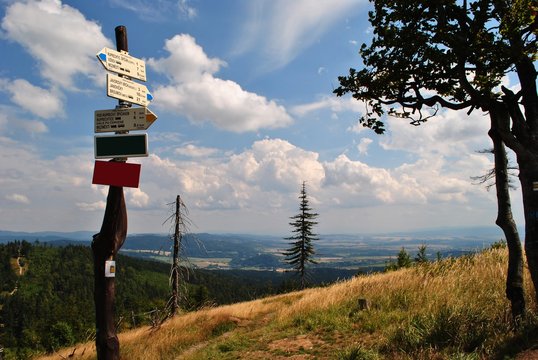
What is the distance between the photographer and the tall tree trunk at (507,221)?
6398 millimetres

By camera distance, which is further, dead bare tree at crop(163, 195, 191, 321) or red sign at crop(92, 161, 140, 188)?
dead bare tree at crop(163, 195, 191, 321)

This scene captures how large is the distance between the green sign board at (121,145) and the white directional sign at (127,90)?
58 cm

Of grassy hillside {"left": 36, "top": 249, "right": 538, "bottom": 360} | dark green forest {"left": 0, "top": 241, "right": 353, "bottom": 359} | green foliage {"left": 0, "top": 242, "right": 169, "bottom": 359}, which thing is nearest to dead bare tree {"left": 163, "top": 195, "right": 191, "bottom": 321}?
grassy hillside {"left": 36, "top": 249, "right": 538, "bottom": 360}

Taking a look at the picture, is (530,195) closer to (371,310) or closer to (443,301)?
(443,301)

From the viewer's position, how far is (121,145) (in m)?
5.44

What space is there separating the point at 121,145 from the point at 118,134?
6.5 inches

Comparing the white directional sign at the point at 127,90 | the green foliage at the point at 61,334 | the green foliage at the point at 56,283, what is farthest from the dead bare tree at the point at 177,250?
the green foliage at the point at 56,283

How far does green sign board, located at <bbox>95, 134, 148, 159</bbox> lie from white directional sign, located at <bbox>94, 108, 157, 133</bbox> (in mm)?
122

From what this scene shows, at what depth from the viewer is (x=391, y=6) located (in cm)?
752

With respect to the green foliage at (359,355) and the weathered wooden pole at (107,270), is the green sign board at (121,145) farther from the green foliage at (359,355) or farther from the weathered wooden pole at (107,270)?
the green foliage at (359,355)

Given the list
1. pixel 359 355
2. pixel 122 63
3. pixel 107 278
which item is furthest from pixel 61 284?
pixel 359 355

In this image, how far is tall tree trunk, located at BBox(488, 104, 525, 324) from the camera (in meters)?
6.40

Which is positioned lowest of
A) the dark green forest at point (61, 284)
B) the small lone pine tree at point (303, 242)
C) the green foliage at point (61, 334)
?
the dark green forest at point (61, 284)

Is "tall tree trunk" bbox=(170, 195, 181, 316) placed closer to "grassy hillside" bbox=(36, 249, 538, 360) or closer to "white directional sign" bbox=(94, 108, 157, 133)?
"grassy hillside" bbox=(36, 249, 538, 360)
